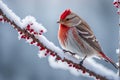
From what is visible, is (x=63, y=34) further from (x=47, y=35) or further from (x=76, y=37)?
(x=47, y=35)

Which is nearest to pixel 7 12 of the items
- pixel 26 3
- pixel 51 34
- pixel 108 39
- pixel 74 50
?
pixel 74 50

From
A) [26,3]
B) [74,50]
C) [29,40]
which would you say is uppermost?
[26,3]

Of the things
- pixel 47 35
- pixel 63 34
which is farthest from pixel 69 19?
pixel 47 35

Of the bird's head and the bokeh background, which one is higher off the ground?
the bokeh background

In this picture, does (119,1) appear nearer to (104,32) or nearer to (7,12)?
(7,12)

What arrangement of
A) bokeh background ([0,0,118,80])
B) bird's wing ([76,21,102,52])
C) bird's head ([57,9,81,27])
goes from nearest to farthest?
bird's head ([57,9,81,27]), bird's wing ([76,21,102,52]), bokeh background ([0,0,118,80])

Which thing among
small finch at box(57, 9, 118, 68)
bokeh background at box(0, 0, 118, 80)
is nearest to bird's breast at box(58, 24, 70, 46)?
small finch at box(57, 9, 118, 68)

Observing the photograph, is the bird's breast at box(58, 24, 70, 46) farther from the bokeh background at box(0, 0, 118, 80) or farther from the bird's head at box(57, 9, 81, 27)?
the bokeh background at box(0, 0, 118, 80)

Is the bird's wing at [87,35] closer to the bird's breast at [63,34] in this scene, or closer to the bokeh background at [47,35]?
the bird's breast at [63,34]

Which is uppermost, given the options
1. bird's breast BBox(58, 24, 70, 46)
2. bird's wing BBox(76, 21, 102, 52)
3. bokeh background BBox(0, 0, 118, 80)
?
bokeh background BBox(0, 0, 118, 80)
